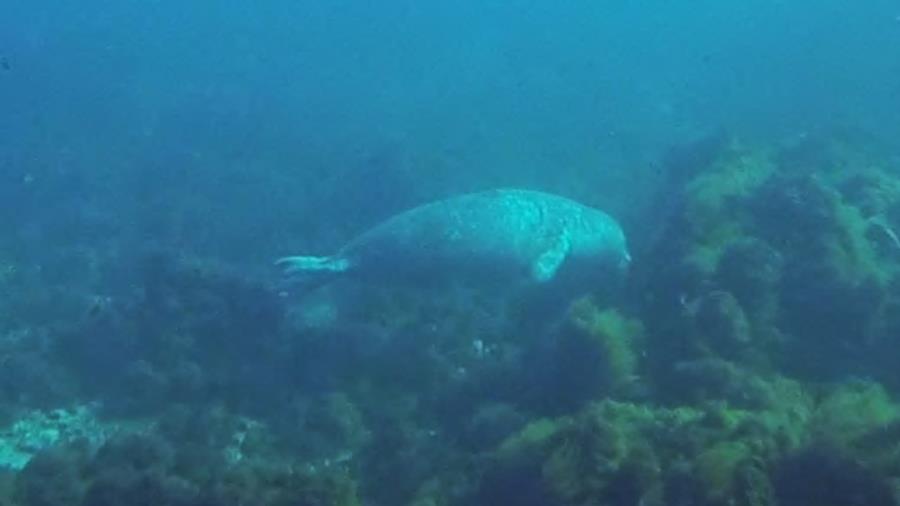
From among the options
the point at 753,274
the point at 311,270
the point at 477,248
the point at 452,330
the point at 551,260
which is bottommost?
the point at 311,270

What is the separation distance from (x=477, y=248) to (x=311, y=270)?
2116mm

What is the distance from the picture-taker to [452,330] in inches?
399

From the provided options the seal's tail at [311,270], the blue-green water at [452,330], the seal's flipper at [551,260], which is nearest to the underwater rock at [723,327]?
the blue-green water at [452,330]

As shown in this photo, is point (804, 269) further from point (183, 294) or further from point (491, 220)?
point (183, 294)

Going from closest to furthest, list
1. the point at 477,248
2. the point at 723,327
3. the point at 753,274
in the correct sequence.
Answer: the point at 723,327 < the point at 753,274 < the point at 477,248

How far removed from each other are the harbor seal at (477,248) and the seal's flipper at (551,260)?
0.01 m

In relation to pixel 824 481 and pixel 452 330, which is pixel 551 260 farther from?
pixel 824 481

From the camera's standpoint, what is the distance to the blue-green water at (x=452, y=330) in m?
6.03

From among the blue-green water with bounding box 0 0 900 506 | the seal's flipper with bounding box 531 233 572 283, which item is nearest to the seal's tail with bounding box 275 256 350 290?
the blue-green water with bounding box 0 0 900 506

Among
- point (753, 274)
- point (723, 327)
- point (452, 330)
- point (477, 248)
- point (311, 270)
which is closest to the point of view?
point (723, 327)

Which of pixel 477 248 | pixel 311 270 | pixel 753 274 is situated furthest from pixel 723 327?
pixel 311 270

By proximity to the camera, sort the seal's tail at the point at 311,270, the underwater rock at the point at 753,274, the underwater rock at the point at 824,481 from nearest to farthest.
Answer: the underwater rock at the point at 824,481, the underwater rock at the point at 753,274, the seal's tail at the point at 311,270

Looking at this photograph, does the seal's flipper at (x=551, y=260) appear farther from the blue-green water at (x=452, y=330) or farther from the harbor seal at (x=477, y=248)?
the blue-green water at (x=452, y=330)

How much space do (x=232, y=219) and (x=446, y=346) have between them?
8226mm
